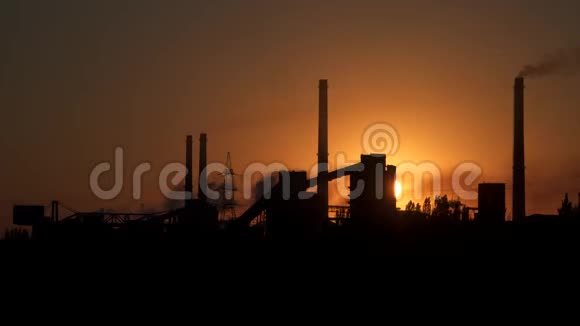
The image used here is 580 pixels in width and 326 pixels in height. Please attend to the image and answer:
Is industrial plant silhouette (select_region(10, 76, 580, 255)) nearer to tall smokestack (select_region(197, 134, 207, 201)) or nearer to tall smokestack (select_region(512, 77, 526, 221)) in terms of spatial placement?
tall smokestack (select_region(512, 77, 526, 221))

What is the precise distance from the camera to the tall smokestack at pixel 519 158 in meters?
44.4

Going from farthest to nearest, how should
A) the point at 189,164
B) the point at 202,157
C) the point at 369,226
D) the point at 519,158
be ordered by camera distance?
the point at 202,157
the point at 189,164
the point at 519,158
the point at 369,226

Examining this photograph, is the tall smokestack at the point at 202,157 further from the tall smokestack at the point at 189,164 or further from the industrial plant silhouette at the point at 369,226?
the industrial plant silhouette at the point at 369,226

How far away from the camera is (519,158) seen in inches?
1781

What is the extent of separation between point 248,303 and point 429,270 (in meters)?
5.22

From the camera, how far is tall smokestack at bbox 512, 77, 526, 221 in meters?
44.4

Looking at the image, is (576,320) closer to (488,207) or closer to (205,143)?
(488,207)

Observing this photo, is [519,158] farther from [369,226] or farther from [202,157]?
[202,157]

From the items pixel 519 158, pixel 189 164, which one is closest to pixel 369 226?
pixel 519 158

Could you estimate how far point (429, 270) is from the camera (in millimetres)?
25031

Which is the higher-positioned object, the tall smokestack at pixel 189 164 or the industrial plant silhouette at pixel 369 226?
the tall smokestack at pixel 189 164

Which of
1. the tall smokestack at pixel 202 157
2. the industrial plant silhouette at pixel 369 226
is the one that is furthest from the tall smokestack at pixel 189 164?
the industrial plant silhouette at pixel 369 226

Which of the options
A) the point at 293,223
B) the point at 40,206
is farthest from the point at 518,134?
the point at 40,206

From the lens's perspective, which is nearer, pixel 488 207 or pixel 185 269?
pixel 185 269
